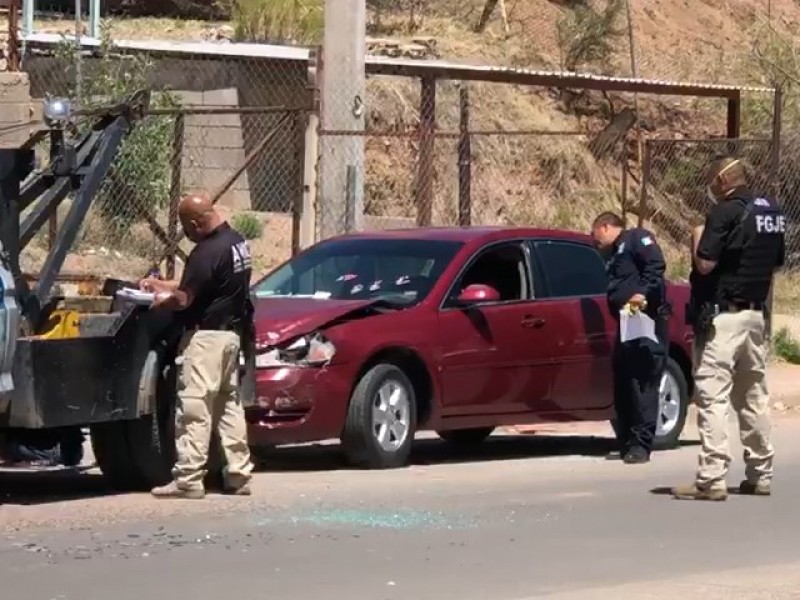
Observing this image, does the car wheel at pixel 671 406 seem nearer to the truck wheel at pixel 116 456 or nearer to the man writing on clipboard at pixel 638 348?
the man writing on clipboard at pixel 638 348

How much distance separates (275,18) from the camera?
92.2 feet

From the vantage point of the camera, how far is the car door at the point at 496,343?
41.0 feet

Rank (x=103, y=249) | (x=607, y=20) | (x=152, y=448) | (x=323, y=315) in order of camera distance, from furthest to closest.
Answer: (x=607, y=20) < (x=103, y=249) < (x=323, y=315) < (x=152, y=448)

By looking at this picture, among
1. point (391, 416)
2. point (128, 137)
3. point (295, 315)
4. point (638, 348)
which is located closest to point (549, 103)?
point (128, 137)

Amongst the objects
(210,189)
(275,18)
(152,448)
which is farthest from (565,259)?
(275,18)

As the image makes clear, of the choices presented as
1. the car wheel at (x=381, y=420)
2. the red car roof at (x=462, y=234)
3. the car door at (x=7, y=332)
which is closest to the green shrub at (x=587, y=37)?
the red car roof at (x=462, y=234)

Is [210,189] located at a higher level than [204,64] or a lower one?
lower

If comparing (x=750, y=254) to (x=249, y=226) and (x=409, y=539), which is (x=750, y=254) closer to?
(x=409, y=539)

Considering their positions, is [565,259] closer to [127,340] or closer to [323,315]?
[323,315]

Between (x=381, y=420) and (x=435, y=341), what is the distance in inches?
27.0

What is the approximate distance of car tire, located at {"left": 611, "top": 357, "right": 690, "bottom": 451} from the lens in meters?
13.7

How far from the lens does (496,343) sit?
1273 centimetres

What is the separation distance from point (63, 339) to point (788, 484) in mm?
4807

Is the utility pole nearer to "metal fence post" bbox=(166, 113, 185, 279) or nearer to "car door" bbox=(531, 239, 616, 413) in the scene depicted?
"metal fence post" bbox=(166, 113, 185, 279)
